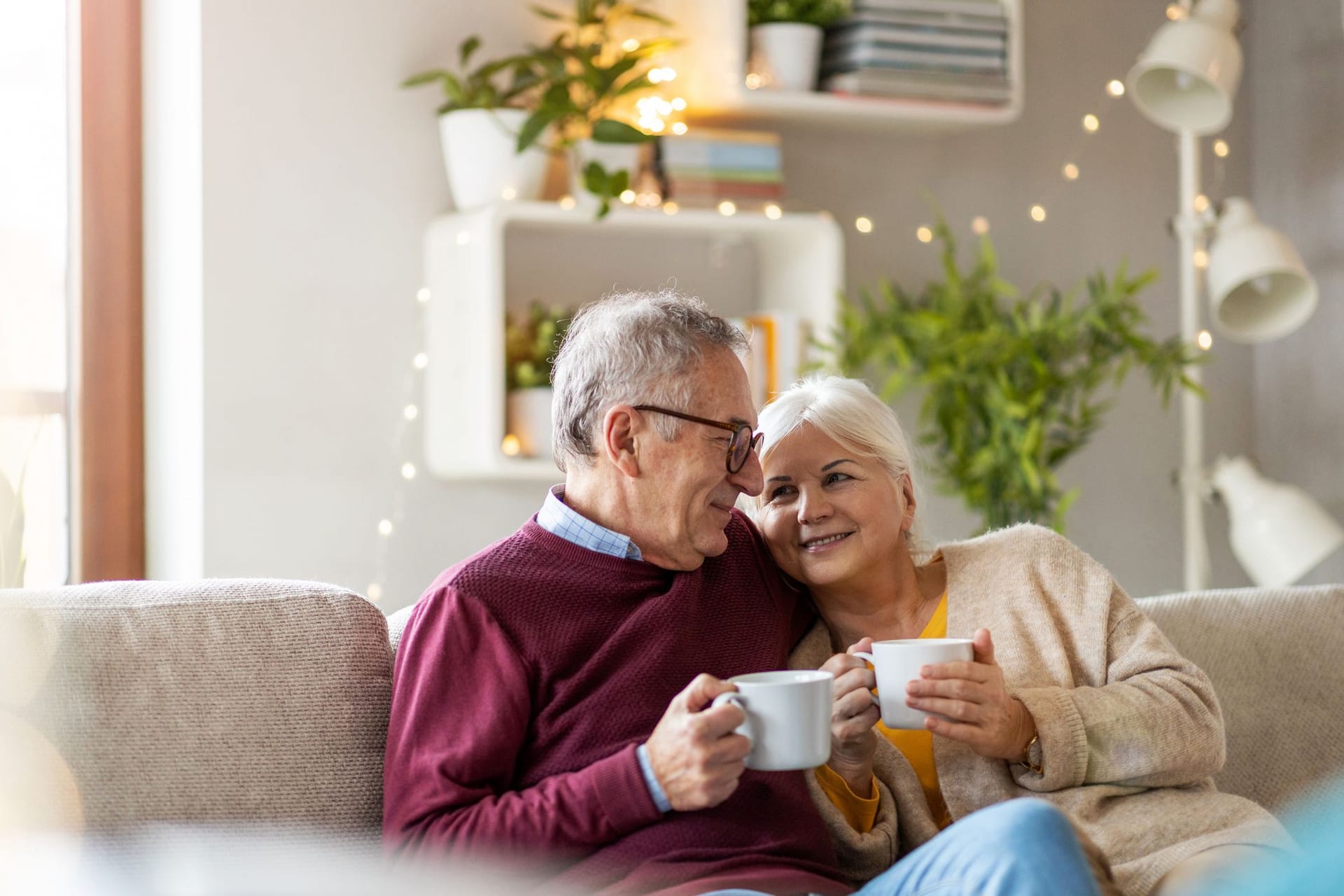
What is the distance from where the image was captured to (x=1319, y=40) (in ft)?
11.3

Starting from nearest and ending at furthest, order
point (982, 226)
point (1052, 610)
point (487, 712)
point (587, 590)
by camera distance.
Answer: point (487, 712) < point (587, 590) < point (1052, 610) < point (982, 226)

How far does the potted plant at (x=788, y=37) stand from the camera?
2777mm

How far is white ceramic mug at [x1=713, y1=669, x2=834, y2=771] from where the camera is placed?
4.24 ft

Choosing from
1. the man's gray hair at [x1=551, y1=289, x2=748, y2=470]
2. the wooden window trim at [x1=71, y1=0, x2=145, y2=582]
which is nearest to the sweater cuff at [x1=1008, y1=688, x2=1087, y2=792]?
the man's gray hair at [x1=551, y1=289, x2=748, y2=470]

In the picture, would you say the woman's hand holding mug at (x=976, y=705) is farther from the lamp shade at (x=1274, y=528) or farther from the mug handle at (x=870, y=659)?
the lamp shade at (x=1274, y=528)

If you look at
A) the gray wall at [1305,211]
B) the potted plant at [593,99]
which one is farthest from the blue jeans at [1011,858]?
the gray wall at [1305,211]

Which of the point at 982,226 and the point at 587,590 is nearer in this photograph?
the point at 587,590

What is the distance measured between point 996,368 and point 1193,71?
734 mm

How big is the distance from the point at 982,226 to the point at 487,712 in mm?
2229

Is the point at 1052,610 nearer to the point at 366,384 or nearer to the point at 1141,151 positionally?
the point at 366,384

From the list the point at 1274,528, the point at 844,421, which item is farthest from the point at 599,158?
the point at 1274,528

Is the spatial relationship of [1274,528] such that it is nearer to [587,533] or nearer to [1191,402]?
[1191,402]

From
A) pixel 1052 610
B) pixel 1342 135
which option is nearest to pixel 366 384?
pixel 1052 610

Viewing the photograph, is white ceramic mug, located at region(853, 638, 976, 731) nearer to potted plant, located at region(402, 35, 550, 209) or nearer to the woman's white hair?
the woman's white hair
